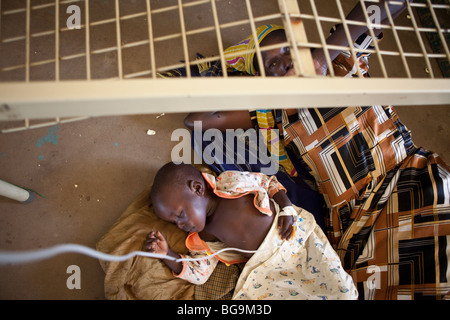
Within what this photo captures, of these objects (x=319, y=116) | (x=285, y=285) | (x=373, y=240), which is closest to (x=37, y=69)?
(x=319, y=116)

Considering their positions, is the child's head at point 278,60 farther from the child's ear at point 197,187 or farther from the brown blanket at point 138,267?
the brown blanket at point 138,267

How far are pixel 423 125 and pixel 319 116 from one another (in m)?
0.78

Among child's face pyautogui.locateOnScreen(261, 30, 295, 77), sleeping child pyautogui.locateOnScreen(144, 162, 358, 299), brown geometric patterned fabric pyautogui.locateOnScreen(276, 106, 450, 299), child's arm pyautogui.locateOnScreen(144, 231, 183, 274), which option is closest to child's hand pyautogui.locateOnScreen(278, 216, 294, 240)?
sleeping child pyautogui.locateOnScreen(144, 162, 358, 299)

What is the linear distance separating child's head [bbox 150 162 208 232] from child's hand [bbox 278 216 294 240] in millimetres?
296

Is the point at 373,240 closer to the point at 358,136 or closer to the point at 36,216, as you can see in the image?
the point at 358,136

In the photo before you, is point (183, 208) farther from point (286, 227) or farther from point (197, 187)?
point (286, 227)

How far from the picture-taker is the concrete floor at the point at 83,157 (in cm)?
130

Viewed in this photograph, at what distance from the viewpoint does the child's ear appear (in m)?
1.16

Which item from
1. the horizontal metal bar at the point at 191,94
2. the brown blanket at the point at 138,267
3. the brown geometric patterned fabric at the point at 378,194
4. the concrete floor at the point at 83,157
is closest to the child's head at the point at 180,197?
the brown blanket at the point at 138,267

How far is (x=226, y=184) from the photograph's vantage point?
4.15ft

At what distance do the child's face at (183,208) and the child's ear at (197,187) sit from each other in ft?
0.04

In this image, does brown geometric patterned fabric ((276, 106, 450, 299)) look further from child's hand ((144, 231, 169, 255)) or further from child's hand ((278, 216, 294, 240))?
child's hand ((144, 231, 169, 255))
